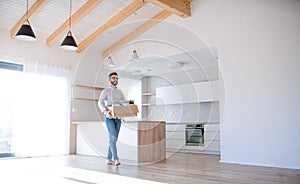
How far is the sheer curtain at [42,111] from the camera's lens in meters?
5.00

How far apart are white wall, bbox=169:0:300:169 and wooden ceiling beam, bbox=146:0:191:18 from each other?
0.60 metres

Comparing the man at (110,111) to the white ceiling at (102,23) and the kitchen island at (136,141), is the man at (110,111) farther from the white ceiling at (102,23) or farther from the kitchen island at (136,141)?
the white ceiling at (102,23)

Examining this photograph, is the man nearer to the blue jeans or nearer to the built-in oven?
the blue jeans

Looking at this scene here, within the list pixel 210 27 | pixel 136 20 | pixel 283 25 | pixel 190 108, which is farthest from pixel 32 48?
pixel 283 25

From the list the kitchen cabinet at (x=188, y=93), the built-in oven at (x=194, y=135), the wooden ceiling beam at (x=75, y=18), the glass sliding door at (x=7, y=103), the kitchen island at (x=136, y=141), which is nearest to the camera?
the kitchen island at (x=136, y=141)

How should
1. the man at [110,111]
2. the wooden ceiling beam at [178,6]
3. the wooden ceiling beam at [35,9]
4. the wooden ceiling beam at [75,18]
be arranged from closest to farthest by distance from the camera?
the man at [110,111] < the wooden ceiling beam at [35,9] < the wooden ceiling beam at [178,6] < the wooden ceiling beam at [75,18]

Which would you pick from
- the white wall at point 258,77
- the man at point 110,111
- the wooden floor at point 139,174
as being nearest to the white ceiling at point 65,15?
the white wall at point 258,77

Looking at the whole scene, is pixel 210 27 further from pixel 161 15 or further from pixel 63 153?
pixel 63 153

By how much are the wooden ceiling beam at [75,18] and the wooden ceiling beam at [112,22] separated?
2.26 feet

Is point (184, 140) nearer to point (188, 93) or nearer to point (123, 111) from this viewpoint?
point (188, 93)

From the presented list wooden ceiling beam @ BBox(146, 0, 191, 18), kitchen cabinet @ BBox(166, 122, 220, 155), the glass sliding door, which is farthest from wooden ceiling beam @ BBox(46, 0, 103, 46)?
kitchen cabinet @ BBox(166, 122, 220, 155)

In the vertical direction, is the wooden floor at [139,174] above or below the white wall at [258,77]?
below

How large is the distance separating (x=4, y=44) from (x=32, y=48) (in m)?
0.53

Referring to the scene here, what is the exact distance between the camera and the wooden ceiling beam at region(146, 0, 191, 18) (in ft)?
14.9
